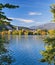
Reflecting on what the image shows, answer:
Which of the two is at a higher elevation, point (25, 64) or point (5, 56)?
point (5, 56)

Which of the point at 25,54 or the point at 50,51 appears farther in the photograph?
the point at 25,54

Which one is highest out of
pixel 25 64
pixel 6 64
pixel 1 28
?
pixel 1 28

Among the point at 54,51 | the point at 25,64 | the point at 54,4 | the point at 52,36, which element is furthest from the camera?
the point at 25,64

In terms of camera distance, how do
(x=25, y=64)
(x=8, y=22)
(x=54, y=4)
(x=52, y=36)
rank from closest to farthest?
(x=8, y=22) < (x=52, y=36) < (x=54, y=4) < (x=25, y=64)

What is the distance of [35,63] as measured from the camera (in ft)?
93.7

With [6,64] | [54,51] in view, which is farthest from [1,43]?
[54,51]

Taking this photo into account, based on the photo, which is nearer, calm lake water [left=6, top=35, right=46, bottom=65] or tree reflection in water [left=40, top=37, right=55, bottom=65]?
tree reflection in water [left=40, top=37, right=55, bottom=65]

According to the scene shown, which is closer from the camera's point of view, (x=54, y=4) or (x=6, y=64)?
(x=6, y=64)

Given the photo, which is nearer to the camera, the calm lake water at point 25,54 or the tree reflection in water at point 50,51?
the tree reflection in water at point 50,51

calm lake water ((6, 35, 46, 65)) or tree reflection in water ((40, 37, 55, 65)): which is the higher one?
tree reflection in water ((40, 37, 55, 65))

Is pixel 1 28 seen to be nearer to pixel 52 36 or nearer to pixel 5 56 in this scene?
pixel 5 56

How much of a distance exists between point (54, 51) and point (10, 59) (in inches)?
247

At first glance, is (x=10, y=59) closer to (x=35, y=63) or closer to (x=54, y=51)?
(x=54, y=51)

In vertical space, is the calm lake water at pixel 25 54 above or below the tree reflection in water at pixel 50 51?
below
